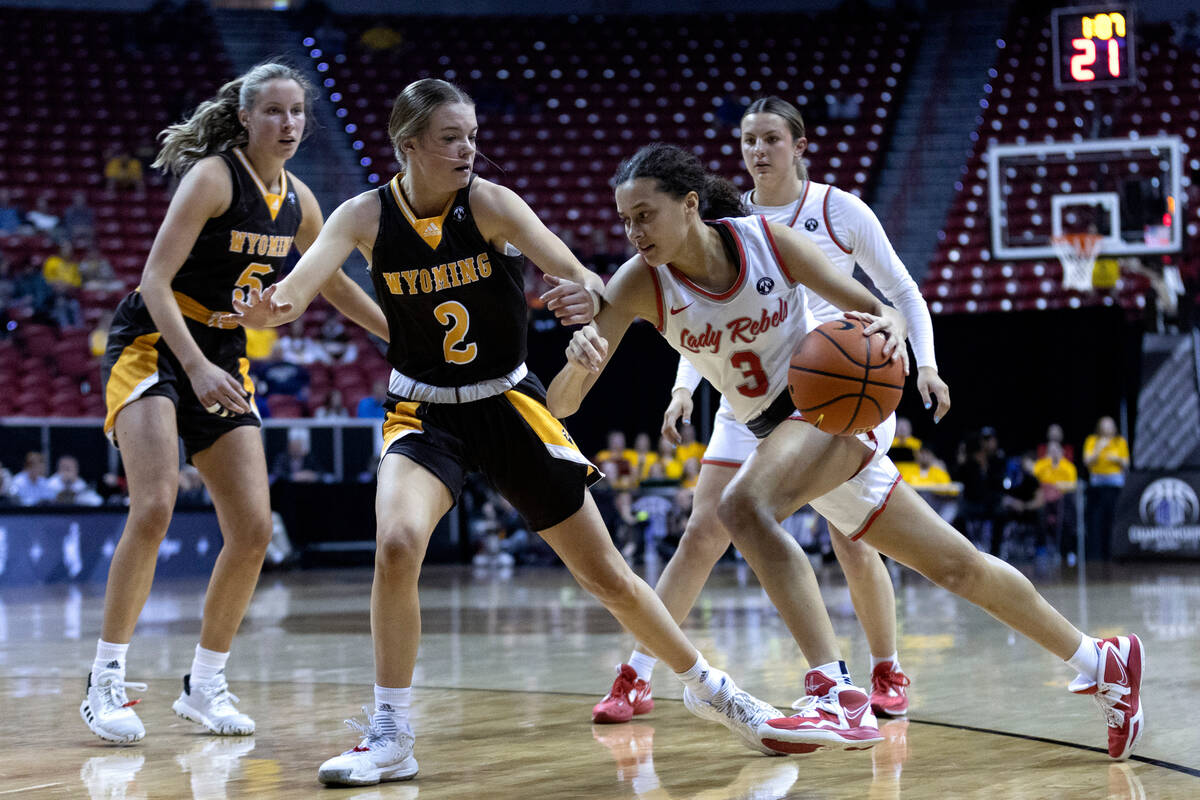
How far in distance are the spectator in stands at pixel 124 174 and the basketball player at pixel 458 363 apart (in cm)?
1592

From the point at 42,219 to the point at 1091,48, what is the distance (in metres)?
12.7

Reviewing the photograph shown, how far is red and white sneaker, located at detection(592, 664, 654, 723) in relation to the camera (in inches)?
165

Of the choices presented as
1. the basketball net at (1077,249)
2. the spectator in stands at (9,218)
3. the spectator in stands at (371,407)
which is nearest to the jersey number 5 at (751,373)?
the basketball net at (1077,249)

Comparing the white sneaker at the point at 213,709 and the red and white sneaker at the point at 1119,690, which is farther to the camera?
the white sneaker at the point at 213,709

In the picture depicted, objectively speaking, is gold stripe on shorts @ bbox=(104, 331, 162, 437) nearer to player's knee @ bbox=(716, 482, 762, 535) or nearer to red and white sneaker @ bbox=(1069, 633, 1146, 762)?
player's knee @ bbox=(716, 482, 762, 535)

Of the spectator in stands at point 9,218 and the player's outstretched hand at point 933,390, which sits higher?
the spectator in stands at point 9,218

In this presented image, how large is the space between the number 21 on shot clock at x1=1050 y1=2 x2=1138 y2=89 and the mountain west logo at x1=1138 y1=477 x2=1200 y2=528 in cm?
402

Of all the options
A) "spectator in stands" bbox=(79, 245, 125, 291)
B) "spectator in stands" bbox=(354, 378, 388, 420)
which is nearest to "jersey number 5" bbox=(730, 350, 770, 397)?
"spectator in stands" bbox=(354, 378, 388, 420)

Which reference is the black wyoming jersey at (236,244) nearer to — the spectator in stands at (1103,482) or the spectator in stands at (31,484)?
the spectator in stands at (31,484)

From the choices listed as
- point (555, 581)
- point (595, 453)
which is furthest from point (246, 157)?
point (595, 453)

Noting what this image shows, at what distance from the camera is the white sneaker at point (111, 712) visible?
3900 millimetres

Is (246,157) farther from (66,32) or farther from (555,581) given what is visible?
(66,32)

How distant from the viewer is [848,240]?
4469 mm

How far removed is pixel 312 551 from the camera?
13.6 m
